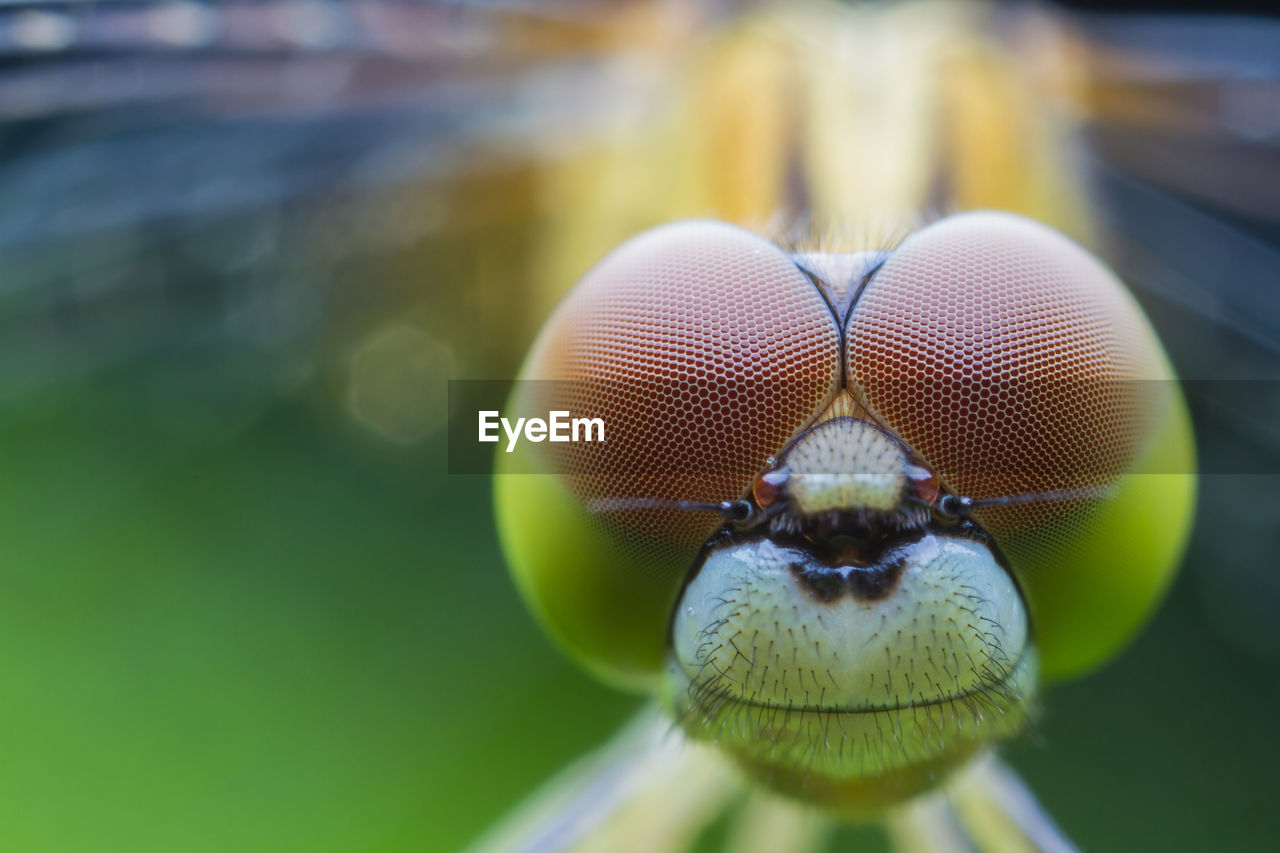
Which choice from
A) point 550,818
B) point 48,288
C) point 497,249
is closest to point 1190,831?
point 550,818

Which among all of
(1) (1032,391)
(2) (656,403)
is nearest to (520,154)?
(2) (656,403)

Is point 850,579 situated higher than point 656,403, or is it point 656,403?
point 656,403

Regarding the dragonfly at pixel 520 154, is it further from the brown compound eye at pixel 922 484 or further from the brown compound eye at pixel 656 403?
the brown compound eye at pixel 922 484

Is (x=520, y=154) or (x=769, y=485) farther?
(x=520, y=154)

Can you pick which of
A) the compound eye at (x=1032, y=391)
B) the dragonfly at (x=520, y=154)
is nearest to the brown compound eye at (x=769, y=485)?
the compound eye at (x=1032, y=391)

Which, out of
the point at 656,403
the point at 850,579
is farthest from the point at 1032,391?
the point at 656,403

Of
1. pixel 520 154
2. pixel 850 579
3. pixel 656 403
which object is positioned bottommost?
pixel 850 579

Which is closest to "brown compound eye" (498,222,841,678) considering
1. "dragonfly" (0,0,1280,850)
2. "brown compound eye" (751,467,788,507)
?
"brown compound eye" (751,467,788,507)

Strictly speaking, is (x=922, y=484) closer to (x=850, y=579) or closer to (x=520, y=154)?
(x=850, y=579)

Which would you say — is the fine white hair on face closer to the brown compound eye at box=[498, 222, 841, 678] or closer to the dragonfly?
the brown compound eye at box=[498, 222, 841, 678]
